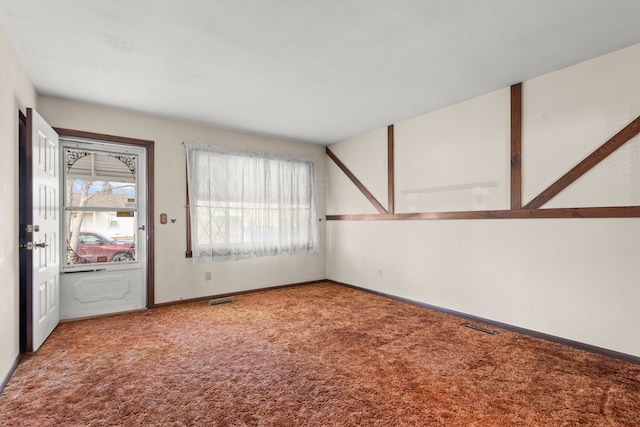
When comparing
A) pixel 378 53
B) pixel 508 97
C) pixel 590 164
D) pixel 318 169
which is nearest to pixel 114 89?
pixel 378 53

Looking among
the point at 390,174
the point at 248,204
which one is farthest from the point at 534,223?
the point at 248,204

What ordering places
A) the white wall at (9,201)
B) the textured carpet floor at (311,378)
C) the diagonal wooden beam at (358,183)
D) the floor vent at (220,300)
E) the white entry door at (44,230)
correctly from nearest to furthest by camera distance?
the textured carpet floor at (311,378), the white wall at (9,201), the white entry door at (44,230), the floor vent at (220,300), the diagonal wooden beam at (358,183)

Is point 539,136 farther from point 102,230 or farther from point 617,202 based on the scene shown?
point 102,230

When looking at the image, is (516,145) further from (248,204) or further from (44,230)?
(44,230)

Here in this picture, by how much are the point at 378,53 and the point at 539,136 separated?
6.33 ft

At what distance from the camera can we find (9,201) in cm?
255

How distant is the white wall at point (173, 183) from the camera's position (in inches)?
160

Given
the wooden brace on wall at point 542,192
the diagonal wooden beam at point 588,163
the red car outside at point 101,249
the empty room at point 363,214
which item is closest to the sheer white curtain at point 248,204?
the empty room at point 363,214

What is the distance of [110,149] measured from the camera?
4.30 meters

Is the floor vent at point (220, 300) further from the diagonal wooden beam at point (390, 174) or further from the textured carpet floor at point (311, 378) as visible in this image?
the diagonal wooden beam at point (390, 174)

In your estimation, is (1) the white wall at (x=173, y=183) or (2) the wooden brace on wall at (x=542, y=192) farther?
(1) the white wall at (x=173, y=183)

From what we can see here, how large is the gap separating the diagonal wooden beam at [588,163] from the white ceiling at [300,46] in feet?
2.46

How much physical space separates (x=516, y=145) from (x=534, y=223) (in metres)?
0.87

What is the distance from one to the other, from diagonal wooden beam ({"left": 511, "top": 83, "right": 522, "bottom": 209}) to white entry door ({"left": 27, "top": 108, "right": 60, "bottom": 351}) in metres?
4.77
